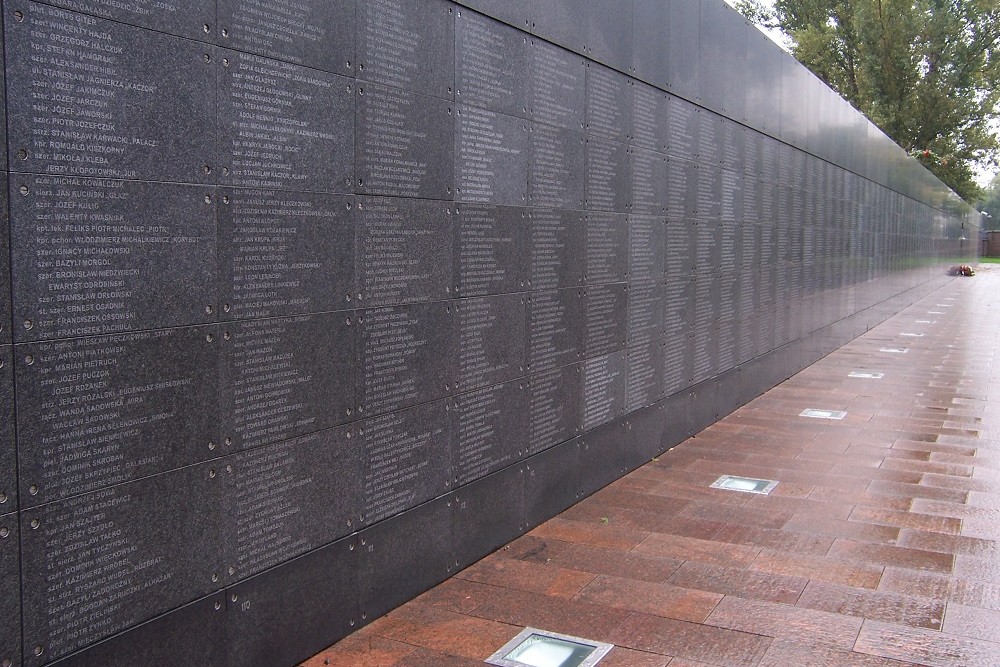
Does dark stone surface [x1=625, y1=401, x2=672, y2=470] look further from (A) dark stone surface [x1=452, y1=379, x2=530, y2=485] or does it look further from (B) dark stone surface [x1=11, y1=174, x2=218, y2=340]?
(B) dark stone surface [x1=11, y1=174, x2=218, y2=340]

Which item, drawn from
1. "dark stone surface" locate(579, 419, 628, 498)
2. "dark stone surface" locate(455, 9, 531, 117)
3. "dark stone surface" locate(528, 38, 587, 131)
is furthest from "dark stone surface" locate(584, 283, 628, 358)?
"dark stone surface" locate(455, 9, 531, 117)

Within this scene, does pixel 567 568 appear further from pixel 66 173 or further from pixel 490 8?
pixel 66 173

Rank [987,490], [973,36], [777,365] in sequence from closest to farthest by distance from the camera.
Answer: [987,490] → [777,365] → [973,36]

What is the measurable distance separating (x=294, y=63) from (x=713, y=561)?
317 centimetres

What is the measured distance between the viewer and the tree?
35.6m

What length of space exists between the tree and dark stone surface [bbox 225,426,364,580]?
35.8 m

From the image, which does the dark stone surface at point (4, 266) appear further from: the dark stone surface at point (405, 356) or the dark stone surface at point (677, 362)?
the dark stone surface at point (677, 362)

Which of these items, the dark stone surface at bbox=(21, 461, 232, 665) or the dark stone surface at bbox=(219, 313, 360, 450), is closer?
the dark stone surface at bbox=(21, 461, 232, 665)

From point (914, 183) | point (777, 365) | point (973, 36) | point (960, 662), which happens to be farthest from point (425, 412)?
point (973, 36)

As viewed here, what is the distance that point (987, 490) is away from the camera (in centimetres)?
659

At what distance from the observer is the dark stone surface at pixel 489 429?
189 inches

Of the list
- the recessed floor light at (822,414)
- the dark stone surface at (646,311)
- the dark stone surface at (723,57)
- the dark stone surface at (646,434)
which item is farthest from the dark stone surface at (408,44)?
the recessed floor light at (822,414)

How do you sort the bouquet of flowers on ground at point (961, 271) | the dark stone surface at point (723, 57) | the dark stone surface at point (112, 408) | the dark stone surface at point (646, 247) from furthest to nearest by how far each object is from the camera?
the bouquet of flowers on ground at point (961, 271) < the dark stone surface at point (723, 57) < the dark stone surface at point (646, 247) < the dark stone surface at point (112, 408)

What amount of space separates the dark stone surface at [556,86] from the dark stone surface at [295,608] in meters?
2.65
